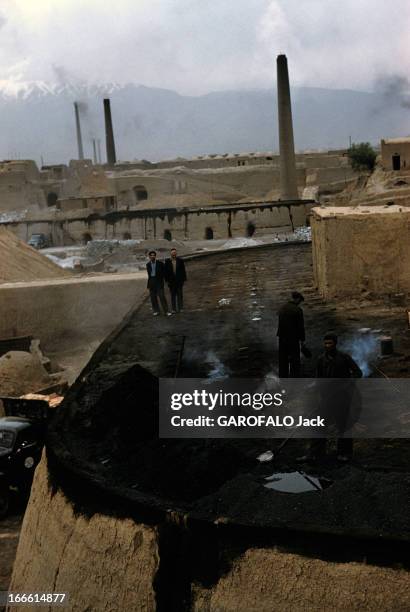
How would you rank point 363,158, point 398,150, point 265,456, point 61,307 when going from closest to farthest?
point 265,456
point 61,307
point 398,150
point 363,158

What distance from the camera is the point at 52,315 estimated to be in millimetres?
17719

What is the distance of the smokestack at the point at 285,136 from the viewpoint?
43.1 metres

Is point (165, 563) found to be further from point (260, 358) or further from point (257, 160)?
point (257, 160)

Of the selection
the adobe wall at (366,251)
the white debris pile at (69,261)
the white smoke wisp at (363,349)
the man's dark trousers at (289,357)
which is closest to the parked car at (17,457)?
the man's dark trousers at (289,357)

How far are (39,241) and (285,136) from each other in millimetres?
14527

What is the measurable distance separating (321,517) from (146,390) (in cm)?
266

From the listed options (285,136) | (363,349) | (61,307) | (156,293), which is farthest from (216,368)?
(285,136)

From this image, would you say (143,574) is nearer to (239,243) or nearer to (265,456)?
(265,456)

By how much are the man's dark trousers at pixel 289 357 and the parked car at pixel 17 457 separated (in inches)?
151

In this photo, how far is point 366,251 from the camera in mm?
12445

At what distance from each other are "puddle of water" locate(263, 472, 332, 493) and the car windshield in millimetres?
5432

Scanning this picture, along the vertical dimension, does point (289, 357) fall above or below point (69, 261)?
above

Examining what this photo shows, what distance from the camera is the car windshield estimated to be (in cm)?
1019
